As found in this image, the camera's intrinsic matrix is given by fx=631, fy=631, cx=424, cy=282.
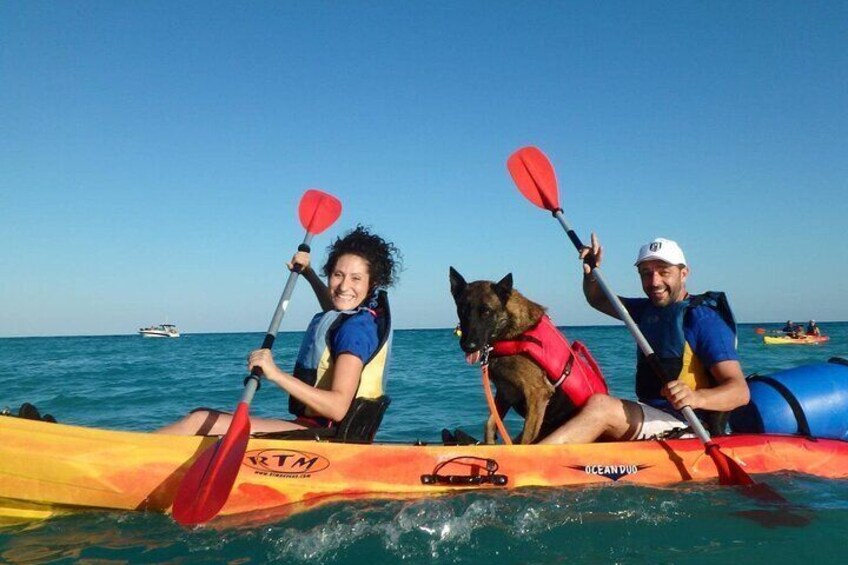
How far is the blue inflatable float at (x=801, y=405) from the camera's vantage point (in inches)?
185

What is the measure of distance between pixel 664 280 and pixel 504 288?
1.22 metres

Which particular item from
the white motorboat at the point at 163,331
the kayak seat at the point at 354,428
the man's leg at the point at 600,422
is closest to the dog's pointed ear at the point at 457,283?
the kayak seat at the point at 354,428

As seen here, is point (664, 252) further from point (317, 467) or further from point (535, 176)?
point (317, 467)

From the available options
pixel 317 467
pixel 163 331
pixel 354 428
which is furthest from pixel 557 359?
pixel 163 331

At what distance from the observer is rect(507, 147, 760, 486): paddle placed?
4148 millimetres

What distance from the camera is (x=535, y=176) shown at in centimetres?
611

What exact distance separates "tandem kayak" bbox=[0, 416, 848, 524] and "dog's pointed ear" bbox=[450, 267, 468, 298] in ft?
4.39

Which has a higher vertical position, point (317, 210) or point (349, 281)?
point (317, 210)

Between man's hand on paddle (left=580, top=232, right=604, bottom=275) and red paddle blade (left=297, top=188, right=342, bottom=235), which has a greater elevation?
red paddle blade (left=297, top=188, right=342, bottom=235)

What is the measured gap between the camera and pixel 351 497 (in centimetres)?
386

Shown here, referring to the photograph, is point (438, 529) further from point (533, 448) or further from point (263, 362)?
point (263, 362)

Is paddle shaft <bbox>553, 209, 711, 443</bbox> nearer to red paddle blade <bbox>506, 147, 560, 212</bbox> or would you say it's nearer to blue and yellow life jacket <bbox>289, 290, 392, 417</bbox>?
red paddle blade <bbox>506, 147, 560, 212</bbox>

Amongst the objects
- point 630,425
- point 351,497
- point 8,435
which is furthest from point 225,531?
point 630,425

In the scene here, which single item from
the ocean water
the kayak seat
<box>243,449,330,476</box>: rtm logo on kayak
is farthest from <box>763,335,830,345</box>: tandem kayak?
<box>243,449,330,476</box>: rtm logo on kayak
